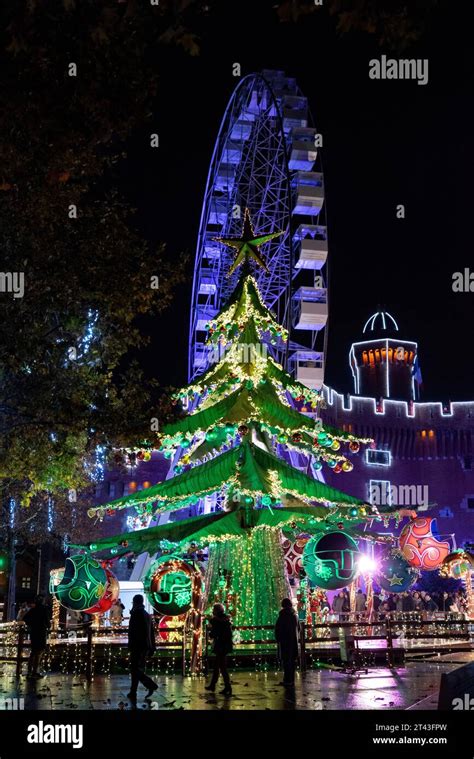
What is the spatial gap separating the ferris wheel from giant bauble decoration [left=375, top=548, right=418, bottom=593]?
12.4 m

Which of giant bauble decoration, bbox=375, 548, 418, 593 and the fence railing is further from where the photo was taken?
giant bauble decoration, bbox=375, 548, 418, 593

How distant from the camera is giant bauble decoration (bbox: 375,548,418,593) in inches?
726

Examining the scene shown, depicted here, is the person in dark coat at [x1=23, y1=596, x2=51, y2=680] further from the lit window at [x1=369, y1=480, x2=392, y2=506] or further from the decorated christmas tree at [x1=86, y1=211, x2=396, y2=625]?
the lit window at [x1=369, y1=480, x2=392, y2=506]

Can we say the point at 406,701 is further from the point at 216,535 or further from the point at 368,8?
the point at 368,8

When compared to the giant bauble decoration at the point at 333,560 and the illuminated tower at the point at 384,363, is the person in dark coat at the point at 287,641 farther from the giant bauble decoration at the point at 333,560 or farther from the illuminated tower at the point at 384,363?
the illuminated tower at the point at 384,363

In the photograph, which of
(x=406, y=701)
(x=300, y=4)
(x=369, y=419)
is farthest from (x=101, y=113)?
(x=369, y=419)

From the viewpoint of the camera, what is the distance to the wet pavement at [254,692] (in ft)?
33.0

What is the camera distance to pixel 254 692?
1152 cm

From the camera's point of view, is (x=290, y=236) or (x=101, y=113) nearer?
(x=101, y=113)

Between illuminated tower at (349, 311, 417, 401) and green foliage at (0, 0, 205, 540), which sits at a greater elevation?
illuminated tower at (349, 311, 417, 401)

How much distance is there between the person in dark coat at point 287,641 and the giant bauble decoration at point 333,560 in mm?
1231

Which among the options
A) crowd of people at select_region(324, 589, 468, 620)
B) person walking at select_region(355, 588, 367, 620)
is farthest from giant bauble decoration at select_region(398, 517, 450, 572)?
person walking at select_region(355, 588, 367, 620)

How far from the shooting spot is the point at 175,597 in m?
13.5

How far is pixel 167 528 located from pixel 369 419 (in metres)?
49.3
